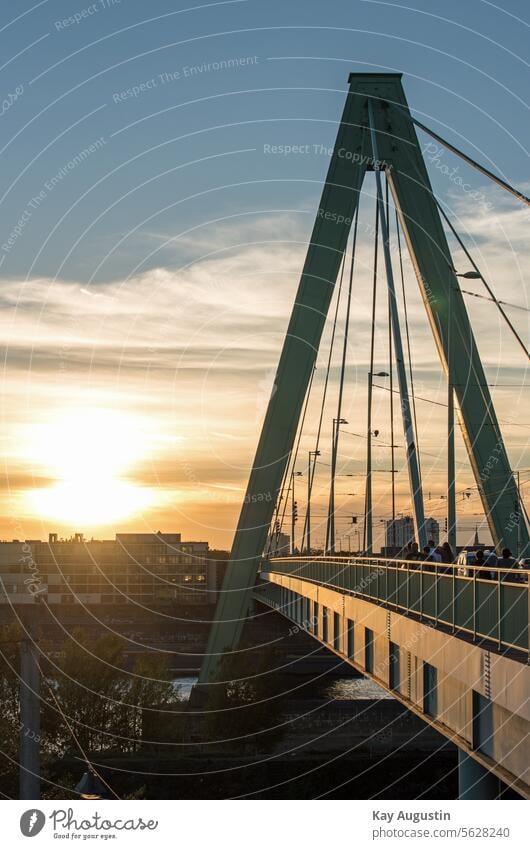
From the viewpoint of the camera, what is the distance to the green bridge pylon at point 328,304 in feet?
104

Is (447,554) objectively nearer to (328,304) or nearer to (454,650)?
(454,650)

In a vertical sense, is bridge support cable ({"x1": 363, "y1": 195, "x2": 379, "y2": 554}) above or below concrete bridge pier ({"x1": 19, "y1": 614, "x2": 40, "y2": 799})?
above

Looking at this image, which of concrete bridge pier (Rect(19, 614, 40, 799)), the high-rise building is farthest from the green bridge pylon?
the high-rise building

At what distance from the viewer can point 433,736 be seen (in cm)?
6481

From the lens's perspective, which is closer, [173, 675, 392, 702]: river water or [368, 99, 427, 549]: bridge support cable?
[368, 99, 427, 549]: bridge support cable

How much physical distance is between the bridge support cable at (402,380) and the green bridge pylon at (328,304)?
0.51 m

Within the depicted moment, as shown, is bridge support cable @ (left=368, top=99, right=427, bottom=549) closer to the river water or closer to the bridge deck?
the bridge deck

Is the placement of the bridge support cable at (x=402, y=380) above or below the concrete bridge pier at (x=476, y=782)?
above

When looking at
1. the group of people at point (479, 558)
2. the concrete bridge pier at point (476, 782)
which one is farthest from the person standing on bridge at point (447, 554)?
the concrete bridge pier at point (476, 782)

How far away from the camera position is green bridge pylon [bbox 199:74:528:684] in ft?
104

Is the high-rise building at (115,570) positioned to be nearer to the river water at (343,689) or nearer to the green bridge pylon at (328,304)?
the river water at (343,689)

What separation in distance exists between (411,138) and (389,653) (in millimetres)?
18239

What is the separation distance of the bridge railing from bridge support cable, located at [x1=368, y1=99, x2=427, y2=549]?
1767mm

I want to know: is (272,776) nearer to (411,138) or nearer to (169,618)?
(411,138)
